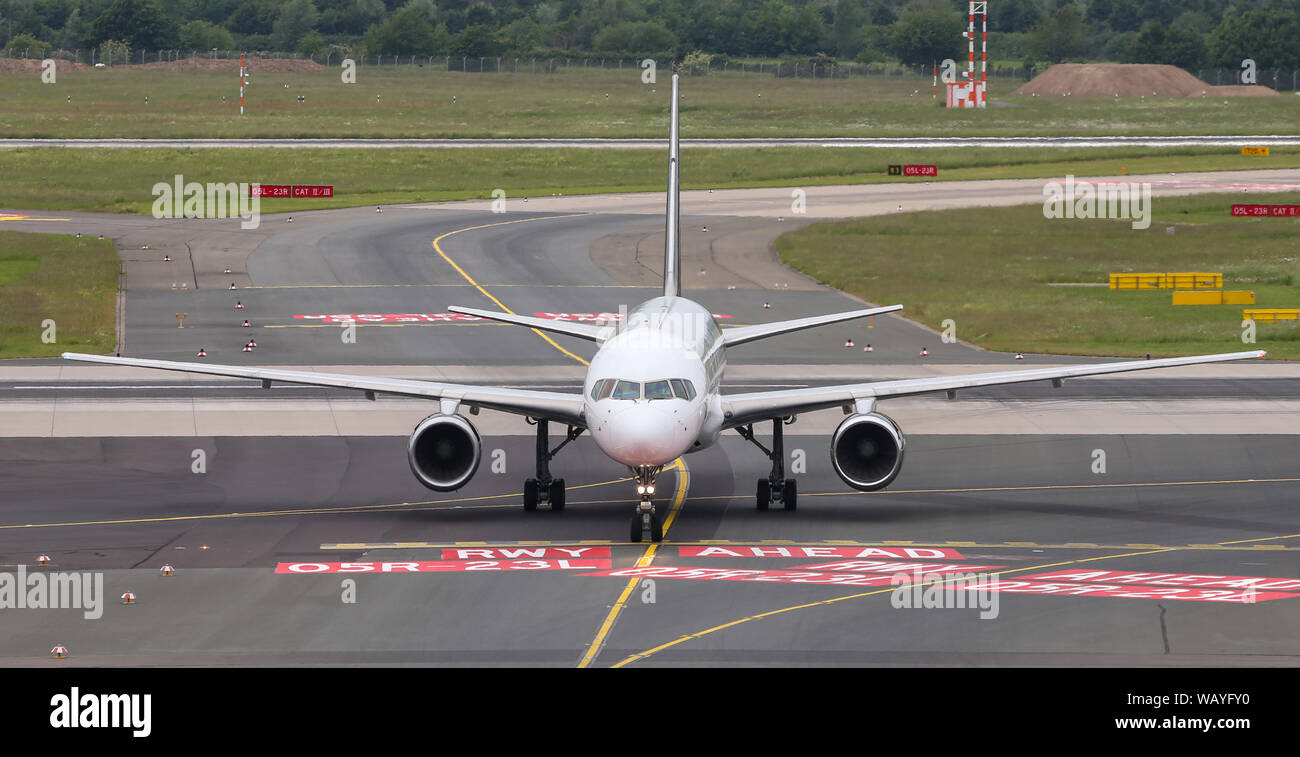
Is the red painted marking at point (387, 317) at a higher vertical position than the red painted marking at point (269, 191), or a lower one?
lower

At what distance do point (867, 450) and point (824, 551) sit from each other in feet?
8.63

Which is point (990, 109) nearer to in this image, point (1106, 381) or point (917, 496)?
point (1106, 381)

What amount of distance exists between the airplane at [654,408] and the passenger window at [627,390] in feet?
0.08

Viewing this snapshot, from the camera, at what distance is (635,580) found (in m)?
28.1

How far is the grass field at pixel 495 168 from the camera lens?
107 metres

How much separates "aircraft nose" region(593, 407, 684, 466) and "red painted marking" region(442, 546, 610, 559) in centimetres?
180

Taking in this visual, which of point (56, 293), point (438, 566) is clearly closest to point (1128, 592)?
point (438, 566)

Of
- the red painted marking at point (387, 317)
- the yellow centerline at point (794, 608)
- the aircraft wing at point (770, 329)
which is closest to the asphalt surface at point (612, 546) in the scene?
the yellow centerline at point (794, 608)

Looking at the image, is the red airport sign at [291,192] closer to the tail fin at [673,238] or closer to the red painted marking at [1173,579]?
the tail fin at [673,238]

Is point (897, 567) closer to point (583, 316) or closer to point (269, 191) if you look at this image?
point (583, 316)

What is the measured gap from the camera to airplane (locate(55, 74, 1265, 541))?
30.0 meters

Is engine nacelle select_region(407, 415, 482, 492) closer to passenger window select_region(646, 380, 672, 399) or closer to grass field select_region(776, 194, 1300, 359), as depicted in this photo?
passenger window select_region(646, 380, 672, 399)

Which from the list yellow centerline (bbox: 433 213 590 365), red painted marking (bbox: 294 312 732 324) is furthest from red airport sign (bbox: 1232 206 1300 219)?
red painted marking (bbox: 294 312 732 324)

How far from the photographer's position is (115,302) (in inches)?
2608
